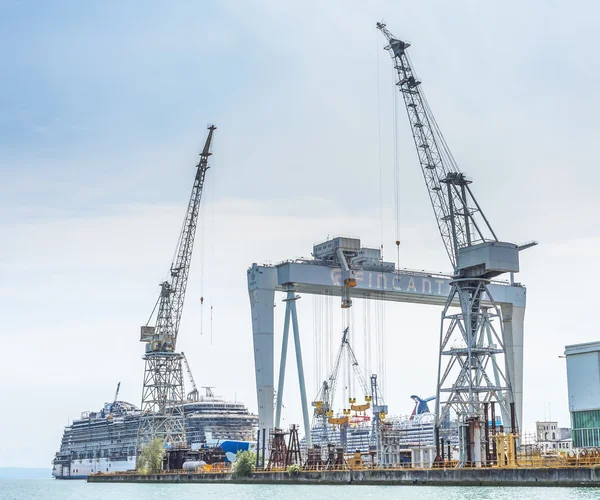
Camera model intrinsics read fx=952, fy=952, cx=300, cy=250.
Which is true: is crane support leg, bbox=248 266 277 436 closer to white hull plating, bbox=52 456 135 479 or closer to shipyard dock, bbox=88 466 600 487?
shipyard dock, bbox=88 466 600 487

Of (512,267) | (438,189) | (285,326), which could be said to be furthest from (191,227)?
(512,267)

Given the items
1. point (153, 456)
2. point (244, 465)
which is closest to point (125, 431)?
point (153, 456)

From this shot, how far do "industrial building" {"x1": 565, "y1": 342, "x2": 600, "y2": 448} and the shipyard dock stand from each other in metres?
12.4

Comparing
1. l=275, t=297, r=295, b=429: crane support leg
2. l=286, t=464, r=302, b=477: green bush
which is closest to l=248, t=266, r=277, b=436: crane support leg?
l=275, t=297, r=295, b=429: crane support leg

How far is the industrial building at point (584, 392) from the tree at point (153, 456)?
188 ft

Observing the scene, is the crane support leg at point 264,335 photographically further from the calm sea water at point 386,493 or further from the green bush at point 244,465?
the calm sea water at point 386,493

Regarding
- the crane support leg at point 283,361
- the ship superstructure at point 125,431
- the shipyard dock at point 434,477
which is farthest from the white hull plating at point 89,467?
the crane support leg at point 283,361

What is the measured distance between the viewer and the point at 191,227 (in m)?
125

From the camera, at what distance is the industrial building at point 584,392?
2940 inches

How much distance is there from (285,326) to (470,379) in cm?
2035

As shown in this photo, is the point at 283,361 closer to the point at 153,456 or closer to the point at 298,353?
the point at 298,353

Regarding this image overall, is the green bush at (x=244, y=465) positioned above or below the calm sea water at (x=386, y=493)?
above

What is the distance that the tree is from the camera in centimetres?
11675

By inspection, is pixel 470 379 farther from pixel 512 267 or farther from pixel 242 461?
pixel 242 461
